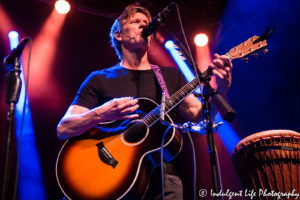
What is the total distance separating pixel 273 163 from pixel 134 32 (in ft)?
7.29

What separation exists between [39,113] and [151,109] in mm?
2911

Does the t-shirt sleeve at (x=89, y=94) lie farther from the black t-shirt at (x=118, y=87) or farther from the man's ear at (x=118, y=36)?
the man's ear at (x=118, y=36)

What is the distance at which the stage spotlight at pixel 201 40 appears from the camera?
5.75m

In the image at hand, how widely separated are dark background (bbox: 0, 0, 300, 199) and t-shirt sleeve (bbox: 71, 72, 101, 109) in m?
2.09

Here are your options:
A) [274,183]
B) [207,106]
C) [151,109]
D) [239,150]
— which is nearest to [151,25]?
[151,109]

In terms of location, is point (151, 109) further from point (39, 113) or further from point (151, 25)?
point (39, 113)

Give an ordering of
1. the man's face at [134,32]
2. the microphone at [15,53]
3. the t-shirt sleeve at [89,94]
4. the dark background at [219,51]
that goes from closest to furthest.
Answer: the microphone at [15,53] < the t-shirt sleeve at [89,94] < the man's face at [134,32] < the dark background at [219,51]

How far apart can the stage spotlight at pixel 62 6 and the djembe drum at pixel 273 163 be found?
4.58 metres

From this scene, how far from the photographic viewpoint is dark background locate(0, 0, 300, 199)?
470cm

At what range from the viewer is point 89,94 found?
2.72m

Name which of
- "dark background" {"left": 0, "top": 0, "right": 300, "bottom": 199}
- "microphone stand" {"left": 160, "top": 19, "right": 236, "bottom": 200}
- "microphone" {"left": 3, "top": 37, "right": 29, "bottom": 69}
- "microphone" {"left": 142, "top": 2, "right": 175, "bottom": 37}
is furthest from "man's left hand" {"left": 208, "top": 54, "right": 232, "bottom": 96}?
"dark background" {"left": 0, "top": 0, "right": 300, "bottom": 199}

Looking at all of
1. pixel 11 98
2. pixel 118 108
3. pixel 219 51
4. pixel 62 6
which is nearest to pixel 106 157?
pixel 118 108

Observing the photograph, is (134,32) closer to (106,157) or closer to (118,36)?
(118,36)

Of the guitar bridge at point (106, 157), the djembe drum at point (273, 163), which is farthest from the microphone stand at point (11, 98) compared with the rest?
the djembe drum at point (273, 163)
